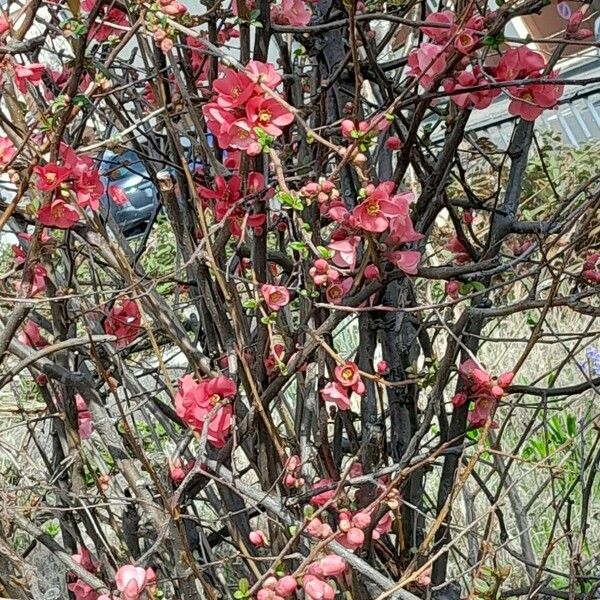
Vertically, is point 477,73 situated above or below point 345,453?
above

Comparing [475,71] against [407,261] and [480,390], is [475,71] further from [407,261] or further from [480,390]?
[480,390]

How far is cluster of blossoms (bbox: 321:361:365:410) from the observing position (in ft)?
4.95

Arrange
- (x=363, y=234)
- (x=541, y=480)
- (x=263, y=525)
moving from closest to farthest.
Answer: (x=363, y=234) < (x=263, y=525) < (x=541, y=480)

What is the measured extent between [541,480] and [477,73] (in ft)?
7.02

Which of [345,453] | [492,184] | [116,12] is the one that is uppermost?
[116,12]

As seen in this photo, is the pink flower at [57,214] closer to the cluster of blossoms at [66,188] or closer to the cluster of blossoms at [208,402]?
the cluster of blossoms at [66,188]

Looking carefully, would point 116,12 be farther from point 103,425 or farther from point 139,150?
point 103,425

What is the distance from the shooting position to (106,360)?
1913 millimetres

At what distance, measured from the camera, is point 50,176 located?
1372 millimetres

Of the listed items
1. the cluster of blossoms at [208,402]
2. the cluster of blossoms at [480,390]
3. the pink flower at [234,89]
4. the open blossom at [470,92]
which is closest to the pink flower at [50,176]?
the pink flower at [234,89]

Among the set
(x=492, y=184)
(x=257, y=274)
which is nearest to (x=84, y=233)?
(x=257, y=274)

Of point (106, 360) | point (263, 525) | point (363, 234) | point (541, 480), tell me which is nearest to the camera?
point (363, 234)

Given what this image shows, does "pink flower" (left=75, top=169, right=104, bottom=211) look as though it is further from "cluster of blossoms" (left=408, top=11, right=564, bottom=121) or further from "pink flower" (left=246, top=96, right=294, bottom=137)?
"cluster of blossoms" (left=408, top=11, right=564, bottom=121)

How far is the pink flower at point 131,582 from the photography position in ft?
4.28
